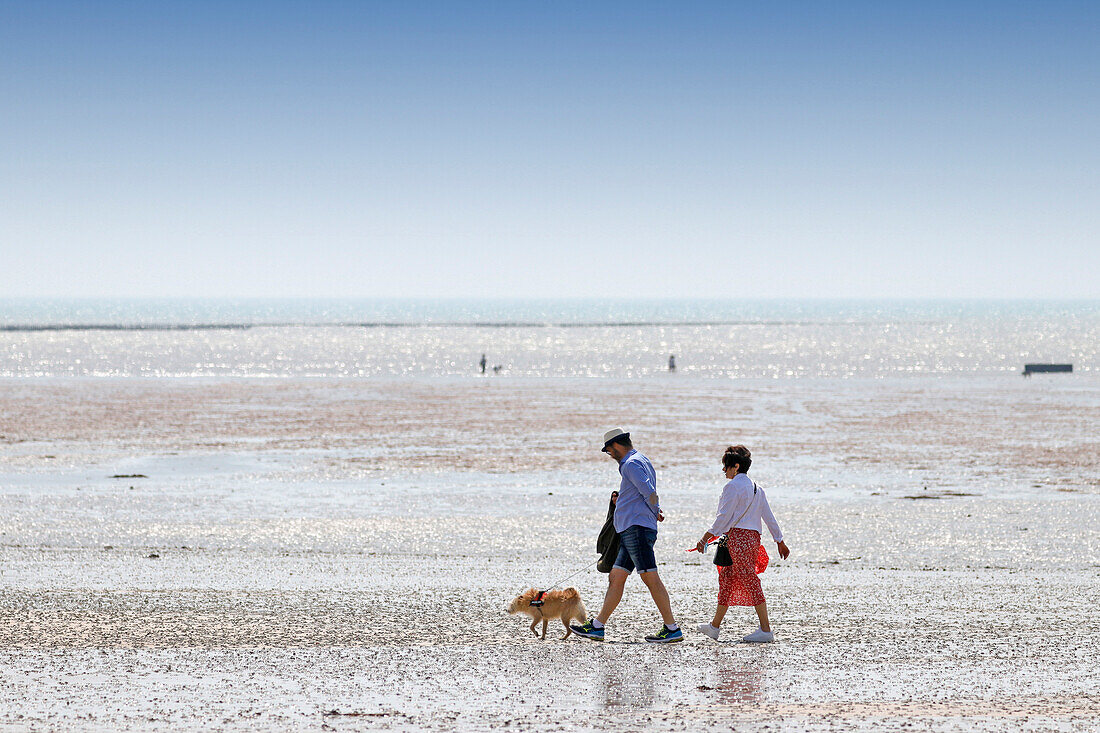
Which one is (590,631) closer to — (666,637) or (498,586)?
(666,637)

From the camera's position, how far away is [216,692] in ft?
25.1

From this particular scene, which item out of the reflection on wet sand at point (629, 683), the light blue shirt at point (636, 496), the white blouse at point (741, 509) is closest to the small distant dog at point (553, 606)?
the reflection on wet sand at point (629, 683)

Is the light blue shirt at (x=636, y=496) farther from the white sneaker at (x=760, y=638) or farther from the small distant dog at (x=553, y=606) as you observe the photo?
the white sneaker at (x=760, y=638)

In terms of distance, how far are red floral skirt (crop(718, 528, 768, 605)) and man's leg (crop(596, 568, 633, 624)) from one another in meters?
0.87

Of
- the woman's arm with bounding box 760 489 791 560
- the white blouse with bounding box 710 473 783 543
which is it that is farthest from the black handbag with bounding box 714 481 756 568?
the woman's arm with bounding box 760 489 791 560

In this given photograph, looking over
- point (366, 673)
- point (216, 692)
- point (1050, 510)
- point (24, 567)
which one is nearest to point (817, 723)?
point (366, 673)

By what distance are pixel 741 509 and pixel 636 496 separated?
0.96 m

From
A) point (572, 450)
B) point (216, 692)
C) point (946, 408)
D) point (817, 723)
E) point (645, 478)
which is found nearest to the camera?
point (817, 723)

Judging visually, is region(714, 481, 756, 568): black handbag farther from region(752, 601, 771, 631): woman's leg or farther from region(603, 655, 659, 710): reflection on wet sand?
region(603, 655, 659, 710): reflection on wet sand

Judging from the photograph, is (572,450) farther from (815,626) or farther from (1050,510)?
(815,626)

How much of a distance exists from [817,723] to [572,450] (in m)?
20.0

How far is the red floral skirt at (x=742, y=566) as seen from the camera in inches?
365

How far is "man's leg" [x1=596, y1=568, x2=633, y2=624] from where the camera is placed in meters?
9.26

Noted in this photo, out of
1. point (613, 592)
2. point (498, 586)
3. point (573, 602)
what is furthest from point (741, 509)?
point (498, 586)
